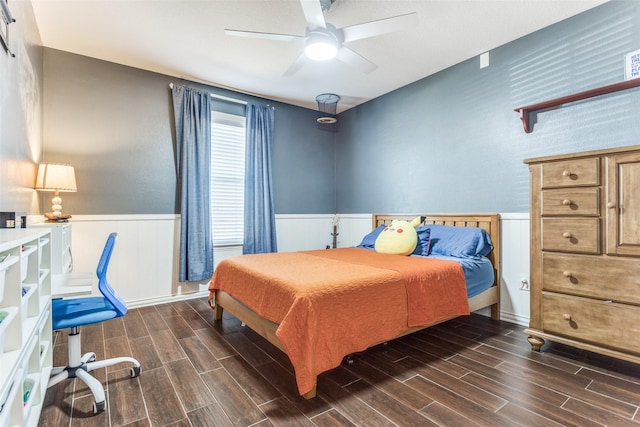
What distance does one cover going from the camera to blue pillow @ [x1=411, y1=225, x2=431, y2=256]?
3.16 metres

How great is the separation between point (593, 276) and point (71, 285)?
323cm

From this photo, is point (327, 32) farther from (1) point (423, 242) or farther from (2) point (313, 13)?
(1) point (423, 242)

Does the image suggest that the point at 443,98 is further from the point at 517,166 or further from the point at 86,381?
the point at 86,381

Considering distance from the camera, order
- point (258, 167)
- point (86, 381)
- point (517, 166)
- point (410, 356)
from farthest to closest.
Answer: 1. point (258, 167)
2. point (517, 166)
3. point (410, 356)
4. point (86, 381)

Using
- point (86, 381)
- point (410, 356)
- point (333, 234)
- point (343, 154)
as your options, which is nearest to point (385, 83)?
point (343, 154)

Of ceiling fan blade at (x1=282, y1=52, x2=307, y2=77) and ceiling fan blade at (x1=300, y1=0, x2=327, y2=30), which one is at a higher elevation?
ceiling fan blade at (x1=300, y1=0, x2=327, y2=30)

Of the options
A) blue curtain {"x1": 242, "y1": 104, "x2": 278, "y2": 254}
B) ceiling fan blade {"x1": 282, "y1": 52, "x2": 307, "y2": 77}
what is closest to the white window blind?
blue curtain {"x1": 242, "y1": 104, "x2": 278, "y2": 254}

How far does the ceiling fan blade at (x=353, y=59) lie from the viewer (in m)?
2.49

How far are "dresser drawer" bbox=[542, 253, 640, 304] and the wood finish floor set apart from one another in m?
0.50

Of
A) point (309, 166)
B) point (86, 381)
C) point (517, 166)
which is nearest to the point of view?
point (86, 381)

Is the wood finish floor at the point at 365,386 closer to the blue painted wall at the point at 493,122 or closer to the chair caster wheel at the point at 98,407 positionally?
the chair caster wheel at the point at 98,407

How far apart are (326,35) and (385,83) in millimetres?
1798

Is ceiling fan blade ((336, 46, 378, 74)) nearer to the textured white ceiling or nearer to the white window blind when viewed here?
the textured white ceiling

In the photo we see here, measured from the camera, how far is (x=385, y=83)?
12.7 feet
